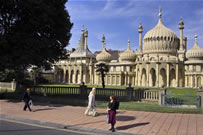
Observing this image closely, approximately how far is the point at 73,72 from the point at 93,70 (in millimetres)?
10482

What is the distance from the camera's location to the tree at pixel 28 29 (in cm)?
1662

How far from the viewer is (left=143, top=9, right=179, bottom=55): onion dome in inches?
2297

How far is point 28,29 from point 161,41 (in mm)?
46925

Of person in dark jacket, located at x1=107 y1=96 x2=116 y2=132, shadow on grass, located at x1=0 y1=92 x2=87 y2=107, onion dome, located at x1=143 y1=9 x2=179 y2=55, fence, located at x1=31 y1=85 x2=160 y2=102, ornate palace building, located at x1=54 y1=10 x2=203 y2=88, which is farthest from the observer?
onion dome, located at x1=143 y1=9 x2=179 y2=55

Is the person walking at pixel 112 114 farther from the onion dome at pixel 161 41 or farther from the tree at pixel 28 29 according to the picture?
the onion dome at pixel 161 41

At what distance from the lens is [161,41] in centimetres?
5825

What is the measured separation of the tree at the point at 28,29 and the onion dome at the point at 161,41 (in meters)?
43.7

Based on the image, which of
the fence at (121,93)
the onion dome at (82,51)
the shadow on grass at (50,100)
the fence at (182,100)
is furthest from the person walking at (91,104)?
the onion dome at (82,51)

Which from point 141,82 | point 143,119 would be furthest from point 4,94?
point 141,82

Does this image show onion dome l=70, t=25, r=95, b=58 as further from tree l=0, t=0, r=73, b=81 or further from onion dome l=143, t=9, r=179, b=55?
tree l=0, t=0, r=73, b=81

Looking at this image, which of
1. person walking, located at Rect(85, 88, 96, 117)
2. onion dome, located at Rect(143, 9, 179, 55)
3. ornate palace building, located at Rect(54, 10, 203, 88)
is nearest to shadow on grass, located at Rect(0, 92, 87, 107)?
person walking, located at Rect(85, 88, 96, 117)

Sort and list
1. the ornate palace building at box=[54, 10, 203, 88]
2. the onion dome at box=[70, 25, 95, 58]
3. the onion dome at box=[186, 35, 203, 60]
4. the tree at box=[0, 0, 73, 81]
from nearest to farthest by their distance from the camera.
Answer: the tree at box=[0, 0, 73, 81]
the ornate palace building at box=[54, 10, 203, 88]
the onion dome at box=[186, 35, 203, 60]
the onion dome at box=[70, 25, 95, 58]

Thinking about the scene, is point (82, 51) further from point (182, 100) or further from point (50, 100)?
point (182, 100)

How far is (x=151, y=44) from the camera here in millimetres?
59406
